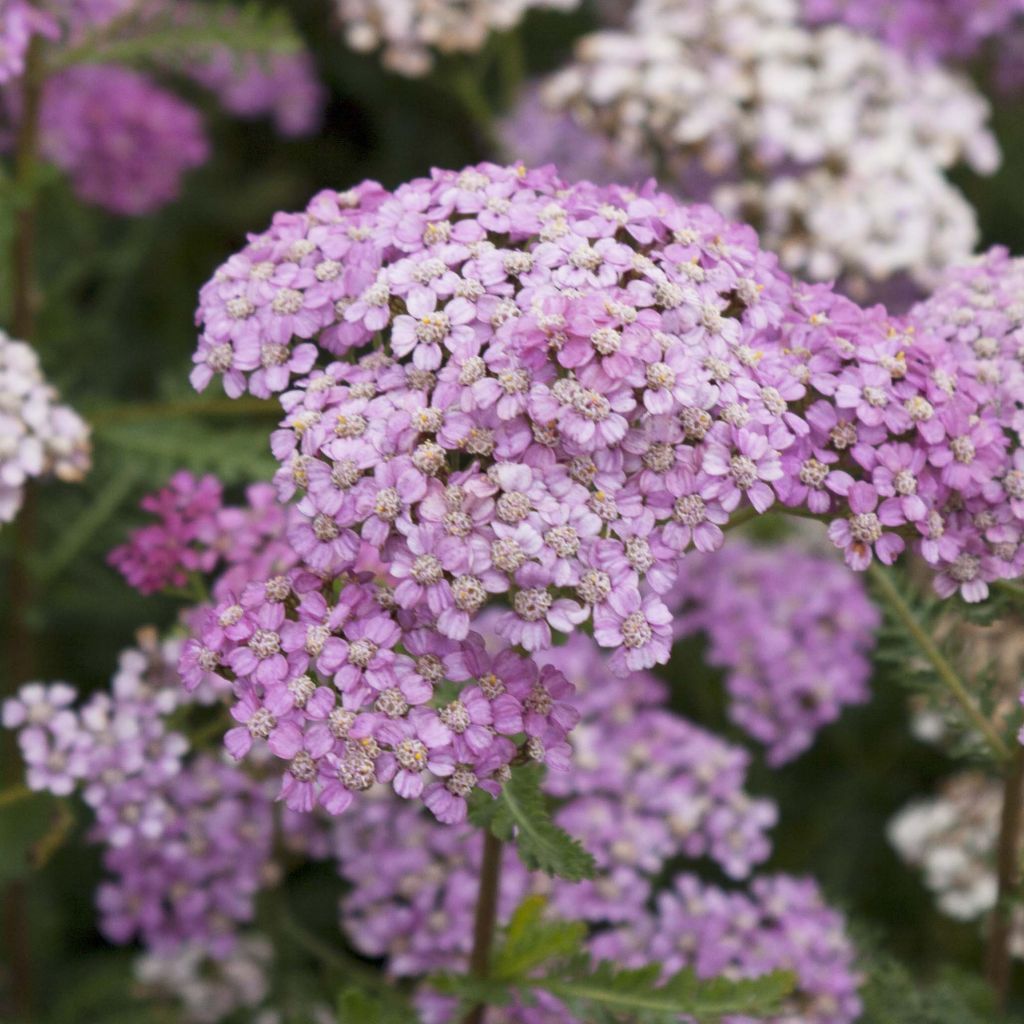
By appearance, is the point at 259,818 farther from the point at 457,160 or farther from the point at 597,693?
the point at 457,160

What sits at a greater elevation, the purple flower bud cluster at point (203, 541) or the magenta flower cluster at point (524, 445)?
the magenta flower cluster at point (524, 445)

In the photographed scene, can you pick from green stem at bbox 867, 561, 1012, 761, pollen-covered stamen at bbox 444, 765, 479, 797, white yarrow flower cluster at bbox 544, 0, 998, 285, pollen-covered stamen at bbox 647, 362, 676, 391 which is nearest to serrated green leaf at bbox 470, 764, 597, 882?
pollen-covered stamen at bbox 444, 765, 479, 797

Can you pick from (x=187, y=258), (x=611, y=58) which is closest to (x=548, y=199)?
(x=611, y=58)

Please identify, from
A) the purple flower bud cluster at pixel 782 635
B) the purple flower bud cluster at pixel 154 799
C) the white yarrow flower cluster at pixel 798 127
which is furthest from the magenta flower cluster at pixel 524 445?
the white yarrow flower cluster at pixel 798 127

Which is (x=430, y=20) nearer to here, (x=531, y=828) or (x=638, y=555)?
(x=638, y=555)

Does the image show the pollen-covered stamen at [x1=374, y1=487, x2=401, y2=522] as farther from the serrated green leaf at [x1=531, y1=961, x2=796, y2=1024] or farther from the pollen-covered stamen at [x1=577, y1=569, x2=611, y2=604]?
the serrated green leaf at [x1=531, y1=961, x2=796, y2=1024]

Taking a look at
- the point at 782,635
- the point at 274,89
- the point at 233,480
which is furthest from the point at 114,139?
the point at 782,635

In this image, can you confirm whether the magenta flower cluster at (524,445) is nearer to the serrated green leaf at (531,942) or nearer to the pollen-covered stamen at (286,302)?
the pollen-covered stamen at (286,302)
